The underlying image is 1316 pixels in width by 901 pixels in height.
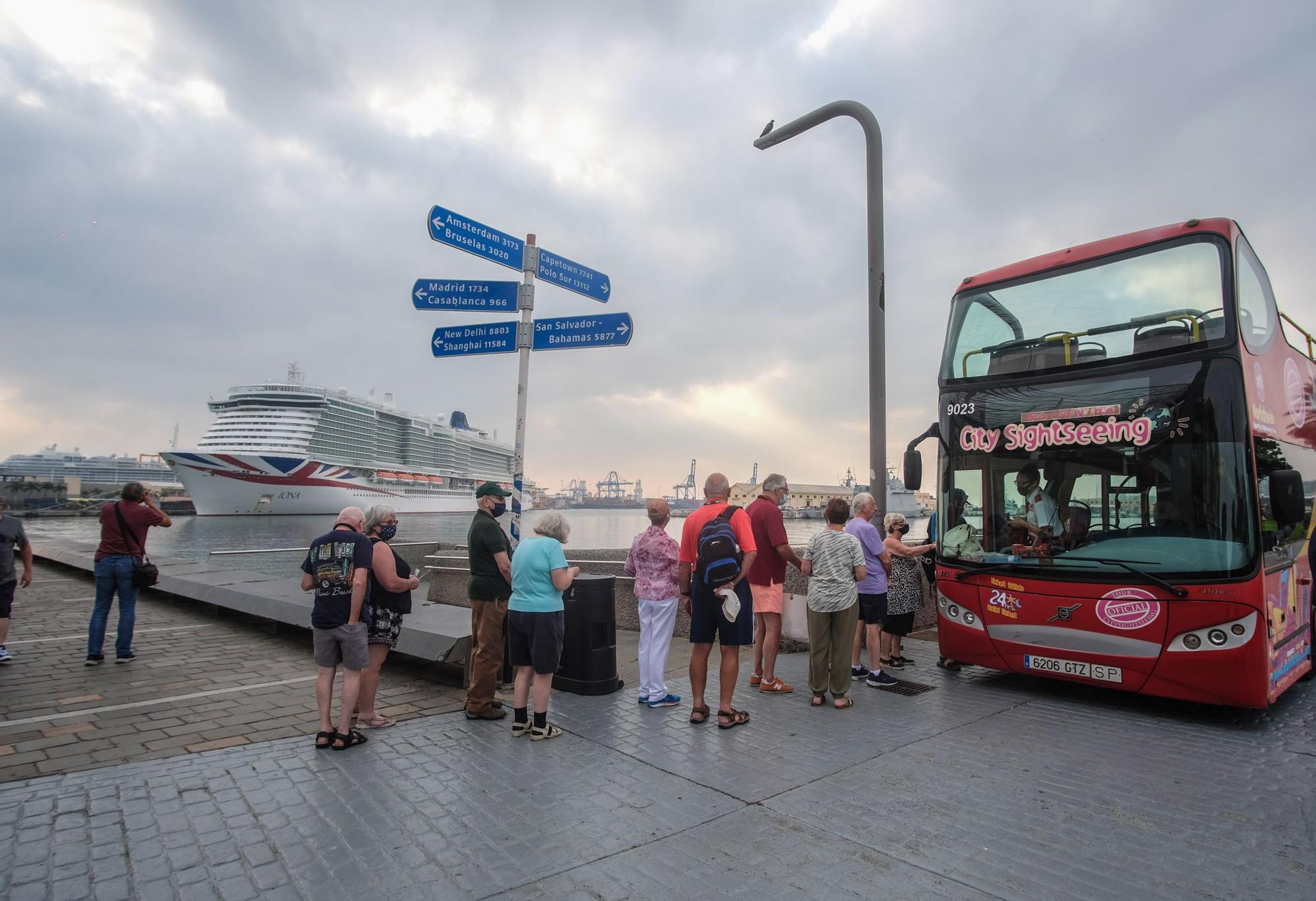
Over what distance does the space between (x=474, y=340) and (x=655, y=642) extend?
3.44 meters

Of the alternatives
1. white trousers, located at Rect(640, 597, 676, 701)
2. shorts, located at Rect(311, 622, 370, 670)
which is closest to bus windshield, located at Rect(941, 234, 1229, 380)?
white trousers, located at Rect(640, 597, 676, 701)

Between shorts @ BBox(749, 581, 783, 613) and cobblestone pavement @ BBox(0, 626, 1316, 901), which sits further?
shorts @ BBox(749, 581, 783, 613)

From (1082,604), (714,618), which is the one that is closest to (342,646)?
(714,618)

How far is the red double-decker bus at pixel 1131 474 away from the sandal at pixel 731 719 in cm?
229

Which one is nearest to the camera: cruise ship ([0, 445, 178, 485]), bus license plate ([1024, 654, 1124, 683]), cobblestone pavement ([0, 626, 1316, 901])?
cobblestone pavement ([0, 626, 1316, 901])

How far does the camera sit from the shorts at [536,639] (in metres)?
4.65

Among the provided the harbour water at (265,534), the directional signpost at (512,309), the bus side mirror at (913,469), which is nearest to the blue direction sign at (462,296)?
the directional signpost at (512,309)

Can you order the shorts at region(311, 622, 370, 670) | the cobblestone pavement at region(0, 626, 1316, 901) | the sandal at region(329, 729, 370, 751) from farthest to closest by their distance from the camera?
the shorts at region(311, 622, 370, 670) → the sandal at region(329, 729, 370, 751) → the cobblestone pavement at region(0, 626, 1316, 901)

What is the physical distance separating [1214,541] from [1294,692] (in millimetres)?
2545

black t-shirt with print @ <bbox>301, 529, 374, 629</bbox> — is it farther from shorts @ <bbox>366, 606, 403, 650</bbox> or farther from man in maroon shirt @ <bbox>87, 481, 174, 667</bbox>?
man in maroon shirt @ <bbox>87, 481, 174, 667</bbox>

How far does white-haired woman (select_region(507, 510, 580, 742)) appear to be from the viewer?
4.66 metres

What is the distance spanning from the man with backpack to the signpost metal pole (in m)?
1.98

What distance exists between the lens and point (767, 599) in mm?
5922

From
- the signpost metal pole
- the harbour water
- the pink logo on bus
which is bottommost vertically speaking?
the harbour water
